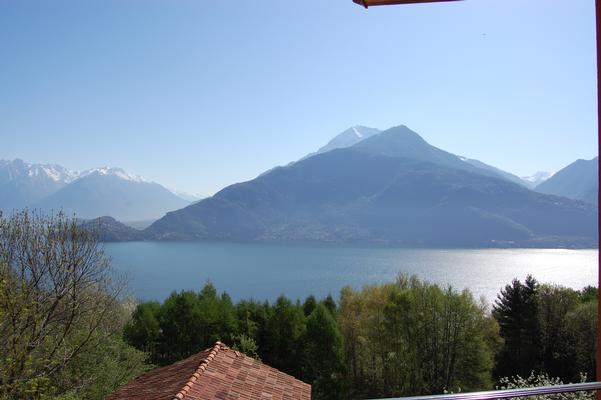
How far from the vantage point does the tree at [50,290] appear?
467 inches

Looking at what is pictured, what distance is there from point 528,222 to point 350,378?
6295 inches

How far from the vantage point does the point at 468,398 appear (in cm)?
173

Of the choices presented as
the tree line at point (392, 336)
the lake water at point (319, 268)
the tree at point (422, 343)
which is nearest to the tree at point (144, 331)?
the tree line at point (392, 336)

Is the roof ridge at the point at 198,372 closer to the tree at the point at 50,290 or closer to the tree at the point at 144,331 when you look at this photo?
the tree at the point at 50,290

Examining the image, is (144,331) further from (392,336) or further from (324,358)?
(392,336)

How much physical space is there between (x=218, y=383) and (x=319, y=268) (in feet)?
299

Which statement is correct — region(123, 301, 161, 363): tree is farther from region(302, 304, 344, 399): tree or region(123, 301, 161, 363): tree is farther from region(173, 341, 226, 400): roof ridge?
region(173, 341, 226, 400): roof ridge

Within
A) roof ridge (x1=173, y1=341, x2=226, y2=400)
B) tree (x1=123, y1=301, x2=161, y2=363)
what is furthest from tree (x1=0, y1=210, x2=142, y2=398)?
tree (x1=123, y1=301, x2=161, y2=363)

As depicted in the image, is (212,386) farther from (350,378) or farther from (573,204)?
(573,204)

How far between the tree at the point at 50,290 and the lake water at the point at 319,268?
3957cm

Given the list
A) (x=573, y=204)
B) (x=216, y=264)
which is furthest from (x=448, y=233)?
(x=216, y=264)

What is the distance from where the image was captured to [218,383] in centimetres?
1029

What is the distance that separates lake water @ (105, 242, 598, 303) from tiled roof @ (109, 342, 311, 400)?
1766 inches

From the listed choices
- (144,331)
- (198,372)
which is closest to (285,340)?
(144,331)
